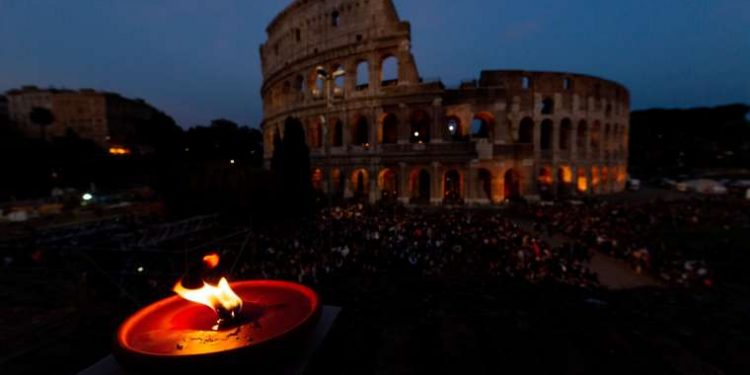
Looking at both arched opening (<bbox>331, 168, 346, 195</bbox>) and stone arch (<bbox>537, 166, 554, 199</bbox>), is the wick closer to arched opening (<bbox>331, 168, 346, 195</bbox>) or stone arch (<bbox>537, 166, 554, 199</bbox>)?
arched opening (<bbox>331, 168, 346, 195</bbox>)

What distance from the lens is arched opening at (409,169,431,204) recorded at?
27500mm

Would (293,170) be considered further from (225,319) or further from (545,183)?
(545,183)

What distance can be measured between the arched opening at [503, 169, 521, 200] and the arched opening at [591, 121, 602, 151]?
9372mm

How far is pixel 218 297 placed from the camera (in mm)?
2453

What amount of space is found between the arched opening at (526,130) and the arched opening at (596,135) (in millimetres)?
6459

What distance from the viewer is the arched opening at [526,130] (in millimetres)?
27897

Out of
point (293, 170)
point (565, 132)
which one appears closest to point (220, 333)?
point (293, 170)

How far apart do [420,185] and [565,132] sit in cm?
1388

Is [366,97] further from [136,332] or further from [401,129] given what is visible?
[136,332]

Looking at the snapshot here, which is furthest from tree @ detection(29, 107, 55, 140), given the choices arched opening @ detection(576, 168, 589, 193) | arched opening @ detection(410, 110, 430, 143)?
arched opening @ detection(576, 168, 589, 193)

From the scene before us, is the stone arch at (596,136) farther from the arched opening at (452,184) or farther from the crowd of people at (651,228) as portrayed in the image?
the arched opening at (452,184)

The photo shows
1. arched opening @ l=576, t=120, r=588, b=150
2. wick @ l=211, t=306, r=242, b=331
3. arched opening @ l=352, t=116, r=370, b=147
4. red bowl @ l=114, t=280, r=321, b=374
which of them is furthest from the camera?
arched opening @ l=576, t=120, r=588, b=150

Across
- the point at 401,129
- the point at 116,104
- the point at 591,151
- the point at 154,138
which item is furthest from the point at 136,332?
the point at 116,104

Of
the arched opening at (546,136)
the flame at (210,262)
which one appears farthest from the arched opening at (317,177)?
the flame at (210,262)
